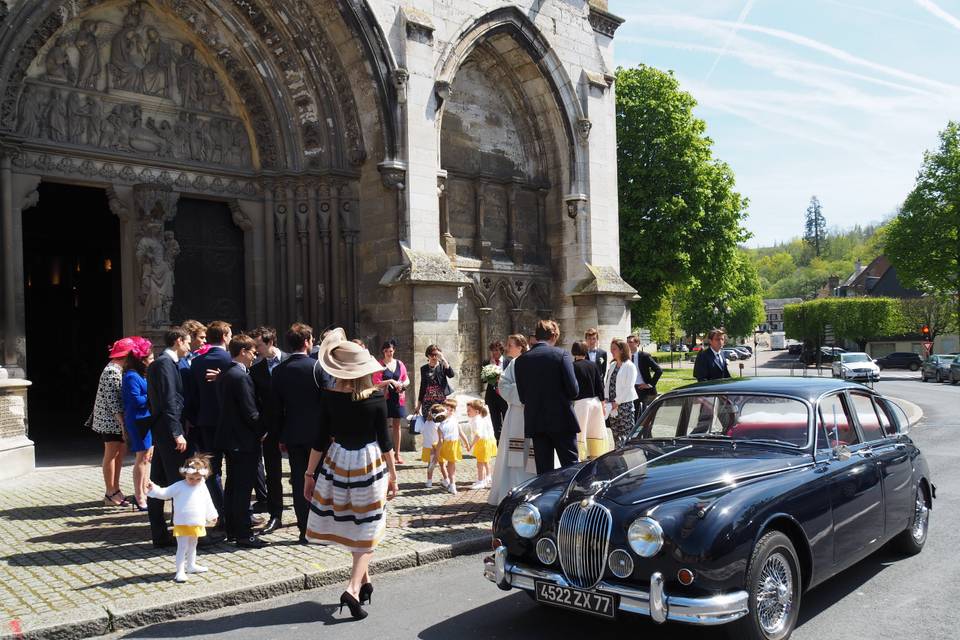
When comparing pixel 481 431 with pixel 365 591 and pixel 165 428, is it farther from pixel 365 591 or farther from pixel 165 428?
pixel 365 591

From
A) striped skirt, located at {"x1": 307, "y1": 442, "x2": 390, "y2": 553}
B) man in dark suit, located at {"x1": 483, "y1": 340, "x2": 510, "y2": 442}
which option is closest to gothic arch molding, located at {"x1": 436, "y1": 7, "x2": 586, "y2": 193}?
man in dark suit, located at {"x1": 483, "y1": 340, "x2": 510, "y2": 442}

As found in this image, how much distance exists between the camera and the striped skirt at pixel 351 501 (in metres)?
5.12

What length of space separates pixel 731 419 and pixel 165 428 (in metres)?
4.53


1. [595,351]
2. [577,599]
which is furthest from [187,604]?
[595,351]

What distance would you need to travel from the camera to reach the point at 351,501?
16.9 feet

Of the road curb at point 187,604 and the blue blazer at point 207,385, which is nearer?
the road curb at point 187,604

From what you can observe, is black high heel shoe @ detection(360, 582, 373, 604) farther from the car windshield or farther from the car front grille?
the car windshield

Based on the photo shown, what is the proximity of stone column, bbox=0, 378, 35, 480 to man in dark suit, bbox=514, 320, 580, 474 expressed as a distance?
21.1 feet

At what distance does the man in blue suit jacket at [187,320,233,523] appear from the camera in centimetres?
685

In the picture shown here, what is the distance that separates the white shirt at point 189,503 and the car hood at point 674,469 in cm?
274

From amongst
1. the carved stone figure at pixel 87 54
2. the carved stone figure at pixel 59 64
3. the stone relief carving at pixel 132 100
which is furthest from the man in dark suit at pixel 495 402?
the carved stone figure at pixel 59 64

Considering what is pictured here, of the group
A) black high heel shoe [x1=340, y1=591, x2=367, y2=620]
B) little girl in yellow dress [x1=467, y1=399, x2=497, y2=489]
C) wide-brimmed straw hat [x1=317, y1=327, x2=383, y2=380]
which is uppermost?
wide-brimmed straw hat [x1=317, y1=327, x2=383, y2=380]

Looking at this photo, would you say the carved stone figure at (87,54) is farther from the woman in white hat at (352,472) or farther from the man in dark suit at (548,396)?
the woman in white hat at (352,472)

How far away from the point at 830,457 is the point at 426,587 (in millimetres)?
3032
